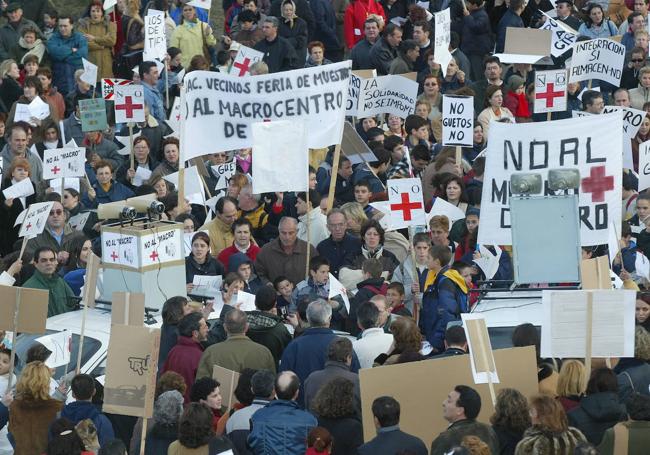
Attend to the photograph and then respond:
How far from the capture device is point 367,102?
2098 cm

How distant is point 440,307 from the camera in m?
13.8

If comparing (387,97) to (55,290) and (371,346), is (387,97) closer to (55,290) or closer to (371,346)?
(55,290)

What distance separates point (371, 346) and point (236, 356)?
1050mm

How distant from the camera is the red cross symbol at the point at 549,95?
2101cm

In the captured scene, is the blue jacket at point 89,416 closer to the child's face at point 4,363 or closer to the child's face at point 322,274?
the child's face at point 4,363

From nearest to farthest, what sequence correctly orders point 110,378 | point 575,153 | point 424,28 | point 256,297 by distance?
point 110,378
point 256,297
point 575,153
point 424,28

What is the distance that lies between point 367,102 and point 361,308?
8036 millimetres

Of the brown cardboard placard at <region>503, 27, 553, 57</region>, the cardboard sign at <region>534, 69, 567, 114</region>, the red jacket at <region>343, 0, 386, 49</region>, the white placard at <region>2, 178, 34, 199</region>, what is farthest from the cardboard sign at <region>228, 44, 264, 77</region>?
the white placard at <region>2, 178, 34, 199</region>

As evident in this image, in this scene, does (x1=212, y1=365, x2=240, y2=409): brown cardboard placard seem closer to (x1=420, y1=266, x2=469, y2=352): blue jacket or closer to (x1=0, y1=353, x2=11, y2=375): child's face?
(x1=0, y1=353, x2=11, y2=375): child's face

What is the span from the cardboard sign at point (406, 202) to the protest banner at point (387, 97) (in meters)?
4.42

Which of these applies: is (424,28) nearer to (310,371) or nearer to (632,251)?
(632,251)

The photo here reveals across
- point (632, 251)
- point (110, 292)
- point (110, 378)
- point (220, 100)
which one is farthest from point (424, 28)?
point (110, 378)

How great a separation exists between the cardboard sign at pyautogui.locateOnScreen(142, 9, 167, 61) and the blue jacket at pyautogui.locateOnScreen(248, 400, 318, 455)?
12.5 m

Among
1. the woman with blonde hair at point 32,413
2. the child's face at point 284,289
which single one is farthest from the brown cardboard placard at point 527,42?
the woman with blonde hair at point 32,413
